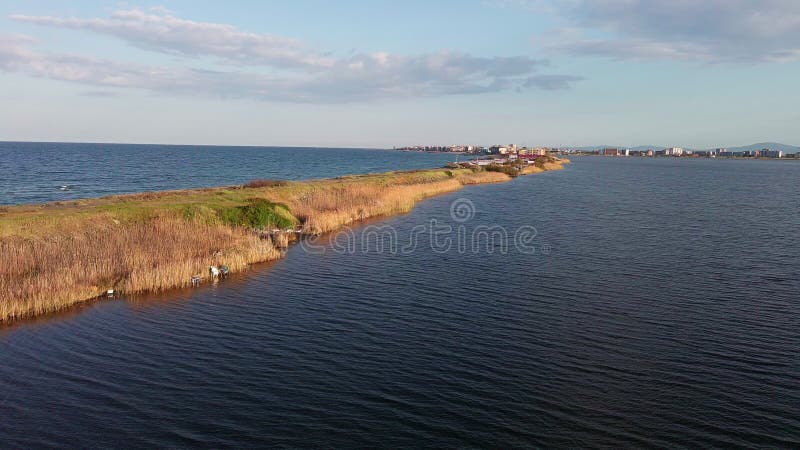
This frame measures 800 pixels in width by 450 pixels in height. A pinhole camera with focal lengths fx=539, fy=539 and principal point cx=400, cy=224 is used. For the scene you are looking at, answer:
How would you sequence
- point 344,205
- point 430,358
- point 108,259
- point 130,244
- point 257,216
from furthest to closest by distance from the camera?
point 344,205 → point 257,216 → point 130,244 → point 108,259 → point 430,358

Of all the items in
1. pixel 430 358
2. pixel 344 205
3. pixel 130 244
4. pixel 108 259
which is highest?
pixel 344 205

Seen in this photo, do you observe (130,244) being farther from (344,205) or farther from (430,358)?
(344,205)

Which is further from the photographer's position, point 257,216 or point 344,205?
point 344,205

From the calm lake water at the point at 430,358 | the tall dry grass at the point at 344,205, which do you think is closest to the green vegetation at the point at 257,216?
the tall dry grass at the point at 344,205

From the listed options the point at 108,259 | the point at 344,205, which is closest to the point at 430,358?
the point at 108,259

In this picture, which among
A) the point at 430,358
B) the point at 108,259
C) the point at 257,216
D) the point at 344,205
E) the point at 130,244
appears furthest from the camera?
the point at 344,205

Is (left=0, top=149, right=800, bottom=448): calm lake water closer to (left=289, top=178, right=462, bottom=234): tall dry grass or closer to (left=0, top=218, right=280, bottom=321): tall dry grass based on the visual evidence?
(left=0, top=218, right=280, bottom=321): tall dry grass

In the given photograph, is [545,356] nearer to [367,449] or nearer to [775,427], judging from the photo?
[775,427]
